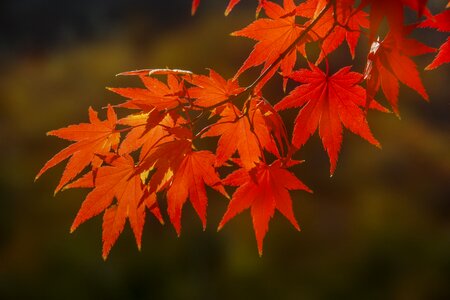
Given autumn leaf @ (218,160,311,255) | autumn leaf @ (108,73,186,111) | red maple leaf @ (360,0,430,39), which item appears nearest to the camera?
red maple leaf @ (360,0,430,39)

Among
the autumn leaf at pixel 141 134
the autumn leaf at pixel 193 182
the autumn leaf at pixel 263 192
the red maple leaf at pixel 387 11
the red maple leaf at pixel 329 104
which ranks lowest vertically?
the autumn leaf at pixel 263 192

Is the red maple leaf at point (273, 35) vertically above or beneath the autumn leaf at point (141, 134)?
above

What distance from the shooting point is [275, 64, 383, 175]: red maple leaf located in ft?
2.97

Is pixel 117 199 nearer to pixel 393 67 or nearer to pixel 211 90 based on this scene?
pixel 211 90

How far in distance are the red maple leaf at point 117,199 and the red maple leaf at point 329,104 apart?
27cm

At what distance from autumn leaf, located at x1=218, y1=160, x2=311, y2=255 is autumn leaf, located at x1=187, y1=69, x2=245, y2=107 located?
0.14 meters

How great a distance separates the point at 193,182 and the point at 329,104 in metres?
0.27

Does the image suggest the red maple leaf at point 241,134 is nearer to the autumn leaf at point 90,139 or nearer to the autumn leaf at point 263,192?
the autumn leaf at point 263,192

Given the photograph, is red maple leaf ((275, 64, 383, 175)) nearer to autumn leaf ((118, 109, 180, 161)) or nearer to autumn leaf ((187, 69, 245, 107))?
autumn leaf ((187, 69, 245, 107))

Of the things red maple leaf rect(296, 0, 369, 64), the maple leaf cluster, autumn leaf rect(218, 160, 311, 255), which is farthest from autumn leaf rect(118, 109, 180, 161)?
red maple leaf rect(296, 0, 369, 64)

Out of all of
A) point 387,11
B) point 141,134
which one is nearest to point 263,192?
point 141,134

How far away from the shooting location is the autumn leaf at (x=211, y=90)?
0.88 metres

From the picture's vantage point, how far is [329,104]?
3.07ft

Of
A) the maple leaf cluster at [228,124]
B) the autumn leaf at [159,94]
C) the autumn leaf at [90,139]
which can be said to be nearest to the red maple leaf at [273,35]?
the maple leaf cluster at [228,124]
